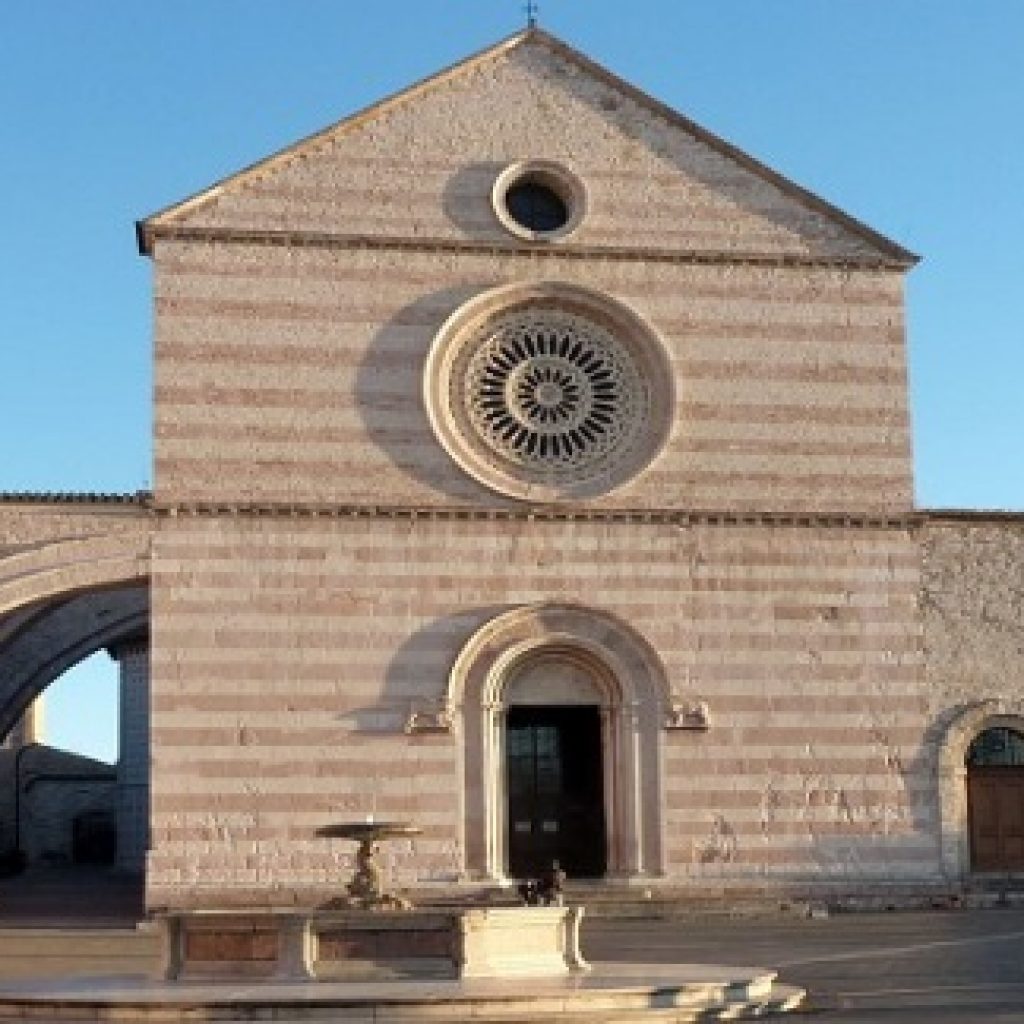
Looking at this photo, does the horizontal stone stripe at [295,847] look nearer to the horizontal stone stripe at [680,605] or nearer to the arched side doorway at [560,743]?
the arched side doorway at [560,743]

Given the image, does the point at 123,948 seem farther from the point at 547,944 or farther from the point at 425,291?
the point at 425,291

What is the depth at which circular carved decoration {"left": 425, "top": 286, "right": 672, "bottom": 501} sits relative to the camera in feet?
87.7

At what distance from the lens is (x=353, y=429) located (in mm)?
26188

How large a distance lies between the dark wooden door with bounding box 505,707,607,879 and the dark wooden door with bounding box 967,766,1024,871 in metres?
5.33

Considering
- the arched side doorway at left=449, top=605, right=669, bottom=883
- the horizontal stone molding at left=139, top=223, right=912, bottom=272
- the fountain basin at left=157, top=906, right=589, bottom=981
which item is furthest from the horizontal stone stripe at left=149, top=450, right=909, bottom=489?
the fountain basin at left=157, top=906, right=589, bottom=981

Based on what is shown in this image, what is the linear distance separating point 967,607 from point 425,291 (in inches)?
342

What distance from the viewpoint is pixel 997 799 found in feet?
91.1

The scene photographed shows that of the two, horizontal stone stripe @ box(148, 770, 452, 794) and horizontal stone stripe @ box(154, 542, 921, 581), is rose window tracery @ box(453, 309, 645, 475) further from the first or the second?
horizontal stone stripe @ box(148, 770, 452, 794)

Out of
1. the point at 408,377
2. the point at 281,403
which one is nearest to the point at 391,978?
the point at 281,403

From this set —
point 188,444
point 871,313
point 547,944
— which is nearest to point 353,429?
point 188,444

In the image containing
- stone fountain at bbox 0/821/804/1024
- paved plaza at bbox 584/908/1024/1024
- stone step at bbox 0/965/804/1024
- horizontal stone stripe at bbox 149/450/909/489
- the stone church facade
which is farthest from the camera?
horizontal stone stripe at bbox 149/450/909/489

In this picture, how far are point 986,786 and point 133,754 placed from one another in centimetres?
2019

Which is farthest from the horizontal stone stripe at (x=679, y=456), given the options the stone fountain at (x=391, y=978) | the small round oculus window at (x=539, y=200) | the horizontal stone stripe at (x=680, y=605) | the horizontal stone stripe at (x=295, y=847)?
the stone fountain at (x=391, y=978)

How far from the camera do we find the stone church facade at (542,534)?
25.5 metres
